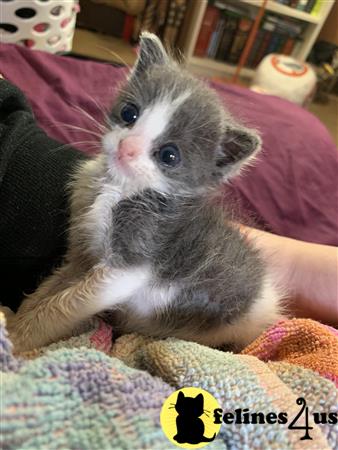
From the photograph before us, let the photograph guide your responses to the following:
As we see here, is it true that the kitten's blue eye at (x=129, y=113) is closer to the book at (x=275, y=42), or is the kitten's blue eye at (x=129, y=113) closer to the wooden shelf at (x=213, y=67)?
the wooden shelf at (x=213, y=67)

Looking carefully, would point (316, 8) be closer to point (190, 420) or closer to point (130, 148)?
point (130, 148)

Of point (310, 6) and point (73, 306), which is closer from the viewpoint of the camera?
point (73, 306)

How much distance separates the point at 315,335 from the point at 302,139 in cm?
96

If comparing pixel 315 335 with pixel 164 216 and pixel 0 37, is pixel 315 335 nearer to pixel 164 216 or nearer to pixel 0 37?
pixel 164 216

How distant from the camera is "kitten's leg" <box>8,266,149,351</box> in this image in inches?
31.7

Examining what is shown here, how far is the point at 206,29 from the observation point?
3.39 meters

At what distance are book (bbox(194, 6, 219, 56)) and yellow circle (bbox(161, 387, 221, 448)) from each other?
10.6 ft

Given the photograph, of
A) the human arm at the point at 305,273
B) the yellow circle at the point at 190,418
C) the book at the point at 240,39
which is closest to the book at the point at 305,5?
the book at the point at 240,39

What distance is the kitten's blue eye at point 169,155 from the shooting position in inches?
30.7

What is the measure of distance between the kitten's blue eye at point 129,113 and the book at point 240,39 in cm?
292

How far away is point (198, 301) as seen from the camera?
885mm

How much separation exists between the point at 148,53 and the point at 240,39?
9.36 ft

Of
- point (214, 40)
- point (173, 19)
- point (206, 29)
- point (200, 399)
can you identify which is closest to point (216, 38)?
point (214, 40)

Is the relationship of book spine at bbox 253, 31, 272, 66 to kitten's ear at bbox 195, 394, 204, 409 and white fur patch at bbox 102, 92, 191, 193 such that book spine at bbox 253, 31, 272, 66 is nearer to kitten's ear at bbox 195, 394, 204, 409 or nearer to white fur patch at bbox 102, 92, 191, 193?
white fur patch at bbox 102, 92, 191, 193
